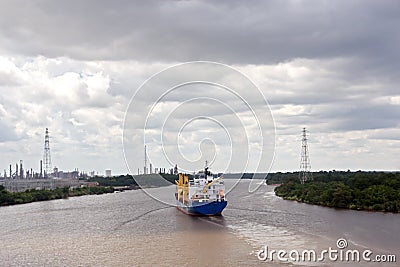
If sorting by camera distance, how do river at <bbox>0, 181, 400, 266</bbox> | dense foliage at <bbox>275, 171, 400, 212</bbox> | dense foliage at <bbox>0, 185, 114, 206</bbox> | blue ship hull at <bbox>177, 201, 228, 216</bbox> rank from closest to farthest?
river at <bbox>0, 181, 400, 266</bbox>
blue ship hull at <bbox>177, 201, 228, 216</bbox>
dense foliage at <bbox>275, 171, 400, 212</bbox>
dense foliage at <bbox>0, 185, 114, 206</bbox>

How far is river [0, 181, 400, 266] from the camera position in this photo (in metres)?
9.87

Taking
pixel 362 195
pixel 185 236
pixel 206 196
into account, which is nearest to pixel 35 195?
pixel 206 196

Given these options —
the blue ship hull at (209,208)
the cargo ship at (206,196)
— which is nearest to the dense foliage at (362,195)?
the cargo ship at (206,196)

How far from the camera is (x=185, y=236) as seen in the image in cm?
1280

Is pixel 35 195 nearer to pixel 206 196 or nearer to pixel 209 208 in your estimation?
pixel 206 196

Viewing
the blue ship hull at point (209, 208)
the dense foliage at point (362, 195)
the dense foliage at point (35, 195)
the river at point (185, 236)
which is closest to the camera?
the river at point (185, 236)

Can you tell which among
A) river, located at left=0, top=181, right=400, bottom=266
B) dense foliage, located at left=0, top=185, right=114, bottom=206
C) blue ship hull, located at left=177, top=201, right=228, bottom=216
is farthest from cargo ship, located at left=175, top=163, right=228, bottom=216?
dense foliage, located at left=0, top=185, right=114, bottom=206

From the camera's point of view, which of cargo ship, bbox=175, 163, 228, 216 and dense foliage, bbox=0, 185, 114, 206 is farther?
dense foliage, bbox=0, 185, 114, 206

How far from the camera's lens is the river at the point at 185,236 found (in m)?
9.87

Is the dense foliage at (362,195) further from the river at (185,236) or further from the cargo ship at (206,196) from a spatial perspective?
the cargo ship at (206,196)

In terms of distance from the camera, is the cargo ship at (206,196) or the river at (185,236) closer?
the river at (185,236)

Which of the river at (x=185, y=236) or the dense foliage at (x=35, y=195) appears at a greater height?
the dense foliage at (x=35, y=195)

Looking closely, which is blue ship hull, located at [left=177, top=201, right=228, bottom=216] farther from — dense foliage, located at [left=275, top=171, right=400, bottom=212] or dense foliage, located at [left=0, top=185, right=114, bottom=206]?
dense foliage, located at [left=0, top=185, right=114, bottom=206]

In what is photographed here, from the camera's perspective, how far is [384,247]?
10445 mm
